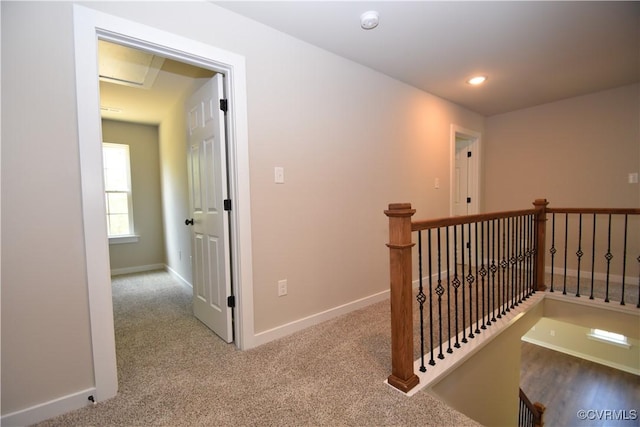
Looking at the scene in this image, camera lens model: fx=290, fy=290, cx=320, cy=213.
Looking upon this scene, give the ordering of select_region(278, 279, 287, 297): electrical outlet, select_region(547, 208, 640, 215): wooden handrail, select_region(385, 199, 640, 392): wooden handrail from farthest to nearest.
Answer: select_region(547, 208, 640, 215): wooden handrail, select_region(278, 279, 287, 297): electrical outlet, select_region(385, 199, 640, 392): wooden handrail

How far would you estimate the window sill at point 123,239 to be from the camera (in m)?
4.30

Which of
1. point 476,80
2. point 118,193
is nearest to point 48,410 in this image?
point 118,193

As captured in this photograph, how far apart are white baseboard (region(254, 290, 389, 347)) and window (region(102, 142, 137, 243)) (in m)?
3.46

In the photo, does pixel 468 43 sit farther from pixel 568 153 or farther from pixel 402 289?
pixel 568 153

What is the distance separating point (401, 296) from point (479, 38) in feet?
6.98

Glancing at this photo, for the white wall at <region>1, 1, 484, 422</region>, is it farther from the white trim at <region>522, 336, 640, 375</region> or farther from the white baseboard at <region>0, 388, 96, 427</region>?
the white trim at <region>522, 336, 640, 375</region>

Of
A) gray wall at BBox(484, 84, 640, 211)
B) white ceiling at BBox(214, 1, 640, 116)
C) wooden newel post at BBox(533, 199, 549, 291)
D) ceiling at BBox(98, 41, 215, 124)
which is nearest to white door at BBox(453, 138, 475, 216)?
gray wall at BBox(484, 84, 640, 211)

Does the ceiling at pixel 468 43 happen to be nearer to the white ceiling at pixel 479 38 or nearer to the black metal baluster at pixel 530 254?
the white ceiling at pixel 479 38

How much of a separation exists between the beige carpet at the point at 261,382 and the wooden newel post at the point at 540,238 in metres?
1.82

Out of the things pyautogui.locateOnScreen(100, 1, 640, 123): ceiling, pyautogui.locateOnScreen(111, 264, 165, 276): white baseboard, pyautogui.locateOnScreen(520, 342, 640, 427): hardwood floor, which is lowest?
pyautogui.locateOnScreen(520, 342, 640, 427): hardwood floor

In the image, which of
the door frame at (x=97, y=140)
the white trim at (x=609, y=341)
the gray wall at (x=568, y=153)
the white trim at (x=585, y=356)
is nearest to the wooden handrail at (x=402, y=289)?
the door frame at (x=97, y=140)

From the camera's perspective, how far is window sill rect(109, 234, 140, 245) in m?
4.30

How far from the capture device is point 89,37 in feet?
4.77

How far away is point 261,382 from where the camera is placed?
5.51ft
